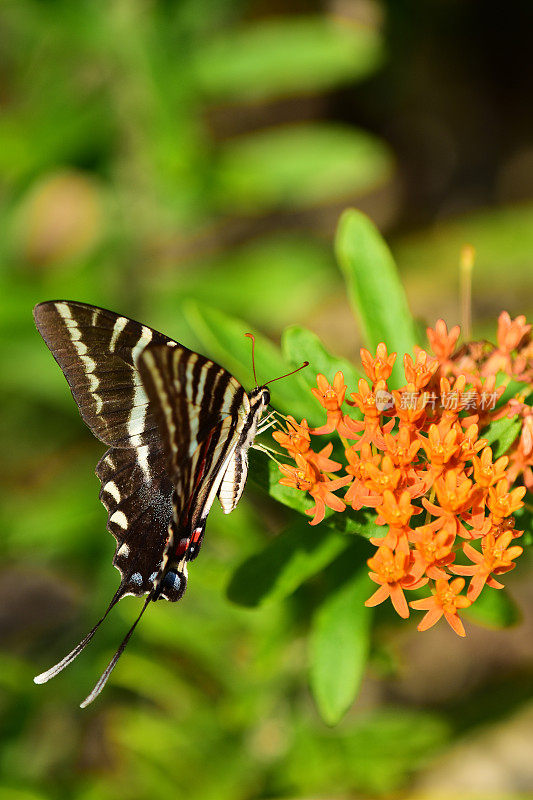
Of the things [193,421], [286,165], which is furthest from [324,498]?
[286,165]

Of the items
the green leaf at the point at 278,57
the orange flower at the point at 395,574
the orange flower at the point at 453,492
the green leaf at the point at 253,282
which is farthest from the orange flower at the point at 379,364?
the green leaf at the point at 278,57

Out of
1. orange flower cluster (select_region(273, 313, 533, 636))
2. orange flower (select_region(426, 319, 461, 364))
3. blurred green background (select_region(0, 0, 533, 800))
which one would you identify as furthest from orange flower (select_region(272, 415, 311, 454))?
orange flower (select_region(426, 319, 461, 364))

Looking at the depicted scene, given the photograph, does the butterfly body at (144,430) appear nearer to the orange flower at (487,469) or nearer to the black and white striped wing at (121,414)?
the black and white striped wing at (121,414)

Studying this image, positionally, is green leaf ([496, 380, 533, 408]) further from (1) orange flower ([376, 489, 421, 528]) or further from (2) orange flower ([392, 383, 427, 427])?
(1) orange flower ([376, 489, 421, 528])

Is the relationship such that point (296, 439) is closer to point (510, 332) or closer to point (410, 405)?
point (410, 405)

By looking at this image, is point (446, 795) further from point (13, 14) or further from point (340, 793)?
point (13, 14)

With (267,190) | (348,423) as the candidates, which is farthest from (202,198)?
(348,423)
